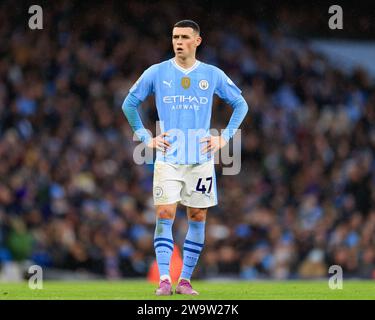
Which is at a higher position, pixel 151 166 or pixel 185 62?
pixel 185 62

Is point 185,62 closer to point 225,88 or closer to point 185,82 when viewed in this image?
point 185,82

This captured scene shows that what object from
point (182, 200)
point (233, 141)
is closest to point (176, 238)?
point (233, 141)

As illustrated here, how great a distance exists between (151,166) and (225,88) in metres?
11.6

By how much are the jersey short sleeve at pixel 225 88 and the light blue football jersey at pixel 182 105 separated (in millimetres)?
141

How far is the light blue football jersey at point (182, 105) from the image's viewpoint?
10.2 meters

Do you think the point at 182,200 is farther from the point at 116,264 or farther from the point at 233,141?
the point at 233,141

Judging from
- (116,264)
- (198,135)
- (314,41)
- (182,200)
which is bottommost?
(116,264)

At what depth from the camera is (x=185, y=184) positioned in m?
10.3

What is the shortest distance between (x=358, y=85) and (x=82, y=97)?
7.04 meters

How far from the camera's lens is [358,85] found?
24750mm
